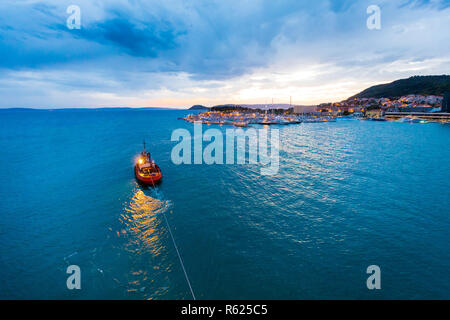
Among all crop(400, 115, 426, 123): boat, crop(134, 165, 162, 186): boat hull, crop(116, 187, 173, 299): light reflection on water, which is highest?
crop(400, 115, 426, 123): boat

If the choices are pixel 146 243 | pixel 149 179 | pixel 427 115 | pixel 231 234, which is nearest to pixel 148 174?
pixel 149 179

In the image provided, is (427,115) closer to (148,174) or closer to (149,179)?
(148,174)

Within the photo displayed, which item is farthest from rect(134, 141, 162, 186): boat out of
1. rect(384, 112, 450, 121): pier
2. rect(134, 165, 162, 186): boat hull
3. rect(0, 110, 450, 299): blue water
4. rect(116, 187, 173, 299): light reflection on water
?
rect(384, 112, 450, 121): pier

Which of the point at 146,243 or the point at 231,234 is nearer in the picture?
the point at 146,243

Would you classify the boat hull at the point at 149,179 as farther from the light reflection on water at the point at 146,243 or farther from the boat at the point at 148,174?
the light reflection on water at the point at 146,243

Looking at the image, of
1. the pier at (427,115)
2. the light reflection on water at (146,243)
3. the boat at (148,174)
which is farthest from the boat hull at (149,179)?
the pier at (427,115)

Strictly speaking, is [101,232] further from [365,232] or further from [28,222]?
[365,232]

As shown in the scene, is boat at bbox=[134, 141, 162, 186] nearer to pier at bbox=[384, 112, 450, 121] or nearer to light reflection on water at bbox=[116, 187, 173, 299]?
light reflection on water at bbox=[116, 187, 173, 299]

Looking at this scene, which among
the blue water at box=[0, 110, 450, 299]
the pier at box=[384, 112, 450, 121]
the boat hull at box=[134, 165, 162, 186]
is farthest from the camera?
the pier at box=[384, 112, 450, 121]
